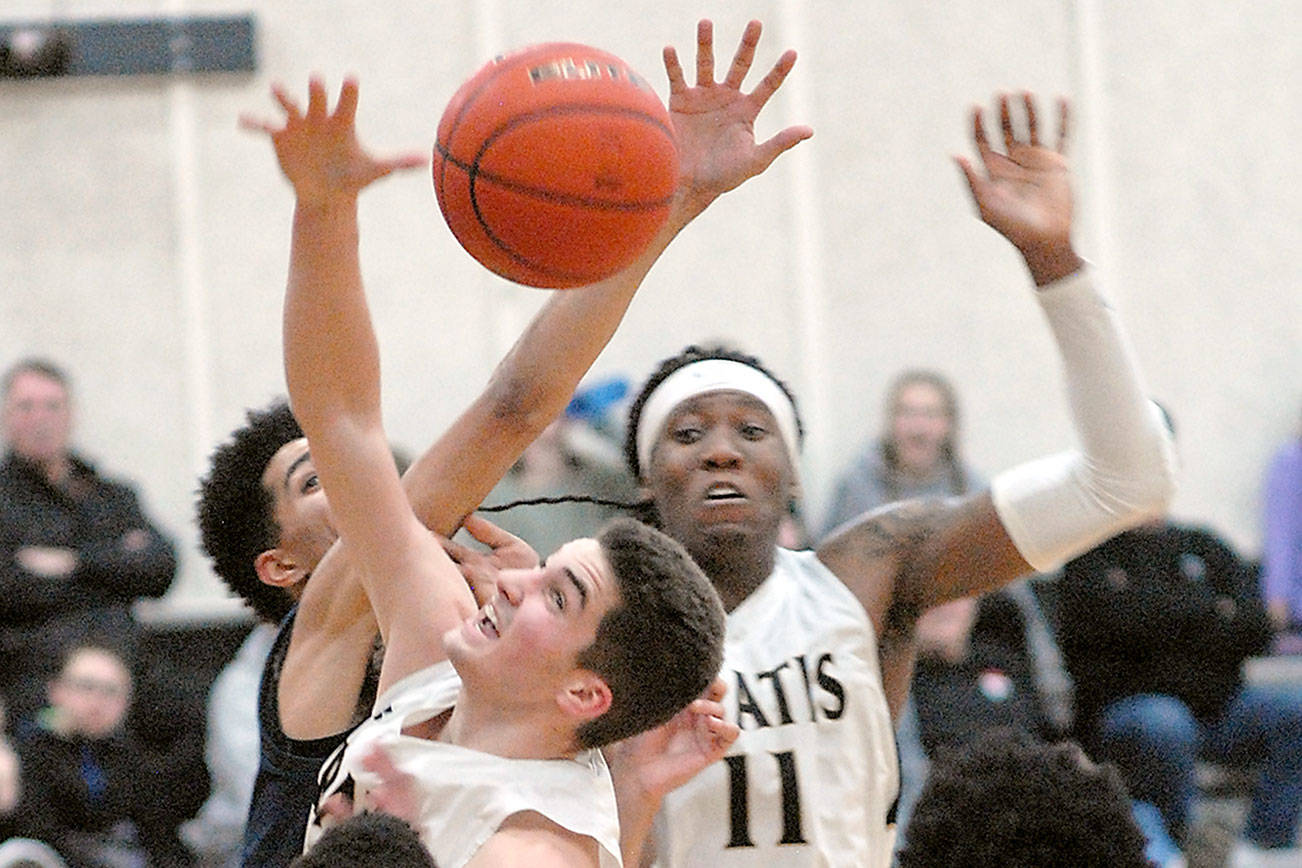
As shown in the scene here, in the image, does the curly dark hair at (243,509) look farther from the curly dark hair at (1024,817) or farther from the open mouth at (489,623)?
→ the curly dark hair at (1024,817)

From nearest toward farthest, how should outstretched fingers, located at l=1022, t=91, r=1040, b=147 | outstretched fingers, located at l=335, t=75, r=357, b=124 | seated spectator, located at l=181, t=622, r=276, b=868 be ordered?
1. outstretched fingers, located at l=335, t=75, r=357, b=124
2. outstretched fingers, located at l=1022, t=91, r=1040, b=147
3. seated spectator, located at l=181, t=622, r=276, b=868

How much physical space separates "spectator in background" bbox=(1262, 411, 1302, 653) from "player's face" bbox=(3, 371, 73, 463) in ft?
16.2

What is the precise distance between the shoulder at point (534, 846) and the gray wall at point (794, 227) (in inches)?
237

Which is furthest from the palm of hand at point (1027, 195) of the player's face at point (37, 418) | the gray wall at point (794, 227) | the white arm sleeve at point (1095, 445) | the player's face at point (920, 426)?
the gray wall at point (794, 227)

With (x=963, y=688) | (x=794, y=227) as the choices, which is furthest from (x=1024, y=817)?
(x=794, y=227)

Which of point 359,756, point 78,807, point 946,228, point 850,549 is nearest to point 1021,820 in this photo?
point 359,756

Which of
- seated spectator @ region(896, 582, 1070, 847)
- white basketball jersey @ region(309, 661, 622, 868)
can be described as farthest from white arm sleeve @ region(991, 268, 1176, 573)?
seated spectator @ region(896, 582, 1070, 847)

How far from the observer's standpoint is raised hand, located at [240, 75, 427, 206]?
2664 mm

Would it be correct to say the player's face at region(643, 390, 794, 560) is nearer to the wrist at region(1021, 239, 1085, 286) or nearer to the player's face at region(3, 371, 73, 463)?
the wrist at region(1021, 239, 1085, 286)

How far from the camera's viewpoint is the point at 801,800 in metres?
3.46

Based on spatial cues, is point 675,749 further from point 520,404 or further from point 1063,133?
point 1063,133

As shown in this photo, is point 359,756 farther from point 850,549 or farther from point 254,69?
point 254,69

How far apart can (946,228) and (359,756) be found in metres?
6.43

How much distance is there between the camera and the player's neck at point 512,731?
2828 millimetres
